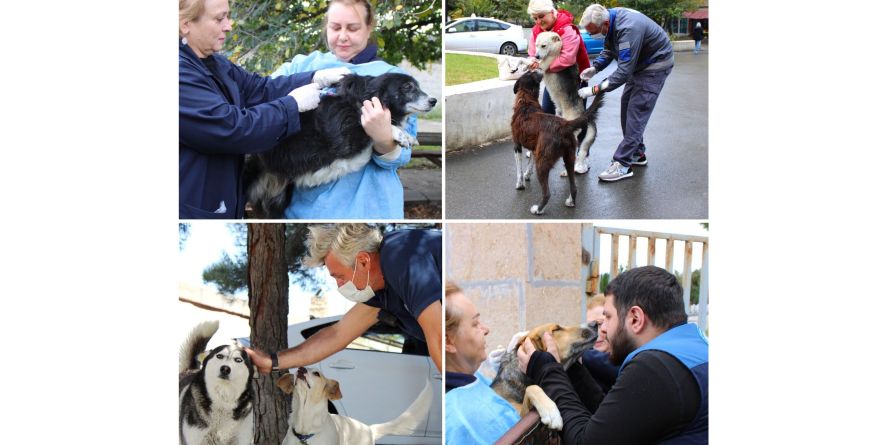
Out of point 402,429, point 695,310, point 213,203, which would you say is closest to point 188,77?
point 213,203

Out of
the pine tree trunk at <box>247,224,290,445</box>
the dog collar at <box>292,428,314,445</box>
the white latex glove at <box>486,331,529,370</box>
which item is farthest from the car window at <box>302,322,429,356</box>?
the dog collar at <box>292,428,314,445</box>

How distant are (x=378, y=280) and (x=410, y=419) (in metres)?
0.62

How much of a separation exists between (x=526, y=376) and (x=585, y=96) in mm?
1210

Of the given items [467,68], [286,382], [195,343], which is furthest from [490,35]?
[195,343]

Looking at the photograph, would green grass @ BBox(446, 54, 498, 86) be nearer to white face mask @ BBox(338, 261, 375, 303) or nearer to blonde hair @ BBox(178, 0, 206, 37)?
white face mask @ BBox(338, 261, 375, 303)

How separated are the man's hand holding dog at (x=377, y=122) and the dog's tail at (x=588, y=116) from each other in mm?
765

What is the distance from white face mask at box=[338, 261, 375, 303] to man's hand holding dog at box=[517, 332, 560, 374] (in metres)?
0.68

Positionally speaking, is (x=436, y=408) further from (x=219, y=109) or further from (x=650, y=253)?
(x=219, y=109)

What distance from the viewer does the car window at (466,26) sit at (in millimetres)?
3717

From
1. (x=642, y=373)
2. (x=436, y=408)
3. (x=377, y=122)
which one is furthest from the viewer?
(x=436, y=408)

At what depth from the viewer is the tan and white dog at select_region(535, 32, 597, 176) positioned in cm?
373

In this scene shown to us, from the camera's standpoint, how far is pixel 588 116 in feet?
12.3

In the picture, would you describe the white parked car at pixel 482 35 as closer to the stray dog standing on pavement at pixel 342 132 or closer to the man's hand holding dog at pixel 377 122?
the stray dog standing on pavement at pixel 342 132

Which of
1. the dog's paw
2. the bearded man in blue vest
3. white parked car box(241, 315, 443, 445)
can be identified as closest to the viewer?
the bearded man in blue vest
